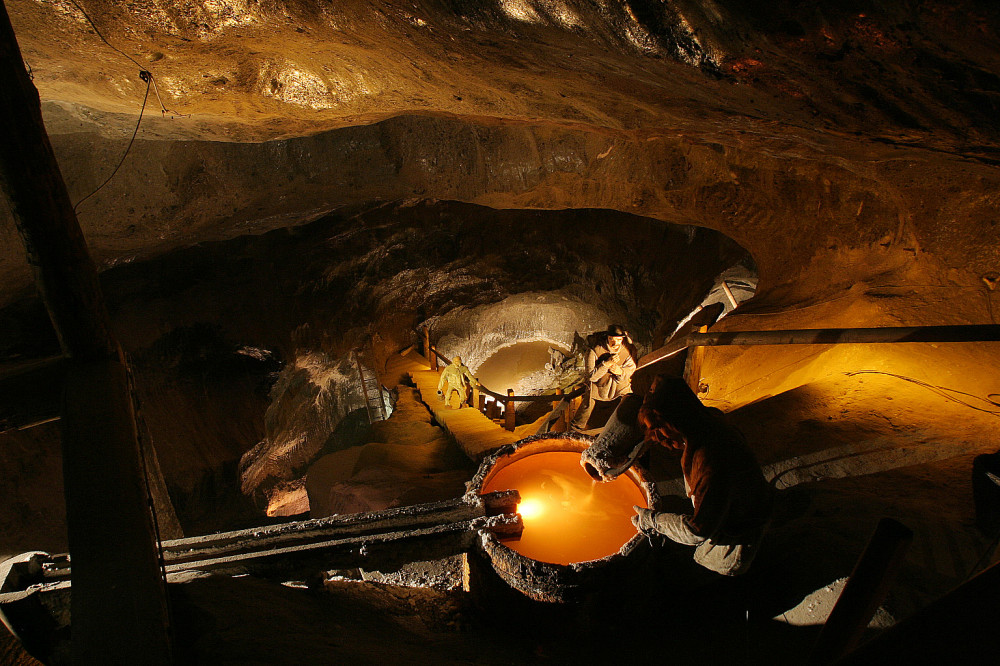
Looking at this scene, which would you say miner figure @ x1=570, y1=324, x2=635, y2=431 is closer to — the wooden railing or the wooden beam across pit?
the wooden railing

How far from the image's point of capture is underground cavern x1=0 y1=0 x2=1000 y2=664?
5.98 feet

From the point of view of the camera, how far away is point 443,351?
13383 millimetres

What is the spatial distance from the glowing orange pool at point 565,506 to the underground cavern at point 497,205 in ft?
0.84

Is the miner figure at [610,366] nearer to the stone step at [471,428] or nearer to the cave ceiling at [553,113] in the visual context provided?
the stone step at [471,428]

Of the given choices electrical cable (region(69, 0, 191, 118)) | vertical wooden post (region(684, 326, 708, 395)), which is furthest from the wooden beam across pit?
vertical wooden post (region(684, 326, 708, 395))

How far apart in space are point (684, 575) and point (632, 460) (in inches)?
31.8

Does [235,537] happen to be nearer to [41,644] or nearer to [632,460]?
[41,644]

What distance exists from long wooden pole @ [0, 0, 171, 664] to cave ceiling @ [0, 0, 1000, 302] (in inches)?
29.7

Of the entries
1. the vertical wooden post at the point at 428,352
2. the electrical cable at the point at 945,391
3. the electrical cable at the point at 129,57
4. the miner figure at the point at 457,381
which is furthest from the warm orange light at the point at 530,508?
the vertical wooden post at the point at 428,352

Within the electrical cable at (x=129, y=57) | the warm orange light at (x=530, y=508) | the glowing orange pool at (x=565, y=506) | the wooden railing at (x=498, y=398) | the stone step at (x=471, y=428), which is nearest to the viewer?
the electrical cable at (x=129, y=57)

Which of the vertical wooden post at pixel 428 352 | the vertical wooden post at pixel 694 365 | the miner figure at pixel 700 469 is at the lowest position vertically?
the vertical wooden post at pixel 428 352

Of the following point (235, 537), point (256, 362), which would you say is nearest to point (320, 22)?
point (235, 537)

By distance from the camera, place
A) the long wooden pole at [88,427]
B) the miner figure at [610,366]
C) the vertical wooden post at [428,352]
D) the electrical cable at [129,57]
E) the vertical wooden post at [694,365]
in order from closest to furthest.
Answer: the long wooden pole at [88,427]
the electrical cable at [129,57]
the miner figure at [610,366]
the vertical wooden post at [694,365]
the vertical wooden post at [428,352]

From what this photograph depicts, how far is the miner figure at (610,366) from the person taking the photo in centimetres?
483
